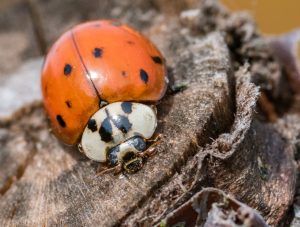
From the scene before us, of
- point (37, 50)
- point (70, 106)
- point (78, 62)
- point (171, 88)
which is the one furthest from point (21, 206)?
point (37, 50)

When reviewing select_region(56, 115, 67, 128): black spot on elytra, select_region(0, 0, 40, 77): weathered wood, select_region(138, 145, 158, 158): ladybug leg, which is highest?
select_region(138, 145, 158, 158): ladybug leg

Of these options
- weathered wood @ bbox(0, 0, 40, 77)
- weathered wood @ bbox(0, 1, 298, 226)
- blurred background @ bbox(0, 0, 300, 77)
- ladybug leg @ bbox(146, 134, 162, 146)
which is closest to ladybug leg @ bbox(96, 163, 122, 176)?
weathered wood @ bbox(0, 1, 298, 226)

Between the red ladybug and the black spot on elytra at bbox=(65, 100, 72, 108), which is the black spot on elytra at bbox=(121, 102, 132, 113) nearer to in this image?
the red ladybug

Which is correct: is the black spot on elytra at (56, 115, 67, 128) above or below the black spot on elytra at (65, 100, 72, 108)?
below

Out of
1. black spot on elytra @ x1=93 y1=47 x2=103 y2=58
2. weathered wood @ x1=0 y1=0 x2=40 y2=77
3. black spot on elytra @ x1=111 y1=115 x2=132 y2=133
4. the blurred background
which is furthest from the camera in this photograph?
weathered wood @ x1=0 y1=0 x2=40 y2=77

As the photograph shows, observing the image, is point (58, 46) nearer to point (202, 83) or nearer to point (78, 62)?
point (78, 62)

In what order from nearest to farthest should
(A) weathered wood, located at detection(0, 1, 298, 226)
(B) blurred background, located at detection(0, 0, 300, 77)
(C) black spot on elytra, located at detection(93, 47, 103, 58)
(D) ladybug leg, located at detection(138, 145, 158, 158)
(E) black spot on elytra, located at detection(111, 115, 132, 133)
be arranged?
1. (A) weathered wood, located at detection(0, 1, 298, 226)
2. (D) ladybug leg, located at detection(138, 145, 158, 158)
3. (E) black spot on elytra, located at detection(111, 115, 132, 133)
4. (C) black spot on elytra, located at detection(93, 47, 103, 58)
5. (B) blurred background, located at detection(0, 0, 300, 77)

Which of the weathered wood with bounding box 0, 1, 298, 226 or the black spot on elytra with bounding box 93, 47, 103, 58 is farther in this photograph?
the black spot on elytra with bounding box 93, 47, 103, 58

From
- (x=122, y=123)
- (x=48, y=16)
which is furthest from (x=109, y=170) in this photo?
(x=48, y=16)
